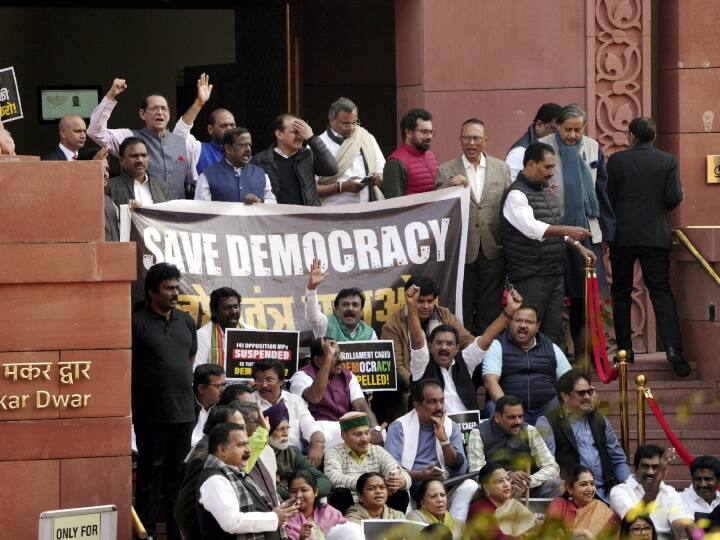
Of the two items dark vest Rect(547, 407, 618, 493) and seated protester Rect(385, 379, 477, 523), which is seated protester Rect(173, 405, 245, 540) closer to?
seated protester Rect(385, 379, 477, 523)

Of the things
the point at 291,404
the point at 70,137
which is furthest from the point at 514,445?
the point at 70,137

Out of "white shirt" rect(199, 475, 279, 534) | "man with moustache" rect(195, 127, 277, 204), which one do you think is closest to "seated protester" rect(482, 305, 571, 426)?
"man with moustache" rect(195, 127, 277, 204)

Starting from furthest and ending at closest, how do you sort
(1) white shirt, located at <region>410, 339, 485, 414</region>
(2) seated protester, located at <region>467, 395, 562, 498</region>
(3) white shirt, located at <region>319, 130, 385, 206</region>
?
(3) white shirt, located at <region>319, 130, 385, 206</region>, (1) white shirt, located at <region>410, 339, 485, 414</region>, (2) seated protester, located at <region>467, 395, 562, 498</region>

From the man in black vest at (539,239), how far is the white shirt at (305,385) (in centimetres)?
191

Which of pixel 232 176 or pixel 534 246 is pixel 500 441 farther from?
pixel 232 176

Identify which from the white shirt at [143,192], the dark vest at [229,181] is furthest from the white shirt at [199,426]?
the dark vest at [229,181]

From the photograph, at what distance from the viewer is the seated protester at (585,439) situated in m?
13.9

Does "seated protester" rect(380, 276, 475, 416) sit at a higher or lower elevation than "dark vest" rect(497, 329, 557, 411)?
higher

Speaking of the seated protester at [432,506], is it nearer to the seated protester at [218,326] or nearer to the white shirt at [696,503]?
the white shirt at [696,503]

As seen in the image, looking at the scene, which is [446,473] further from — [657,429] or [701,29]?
[701,29]

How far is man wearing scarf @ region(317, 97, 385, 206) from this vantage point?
612 inches

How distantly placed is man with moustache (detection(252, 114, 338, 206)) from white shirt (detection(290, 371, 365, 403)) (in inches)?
78.0

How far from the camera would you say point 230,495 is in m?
10.4

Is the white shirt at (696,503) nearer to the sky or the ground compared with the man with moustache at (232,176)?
nearer to the ground
